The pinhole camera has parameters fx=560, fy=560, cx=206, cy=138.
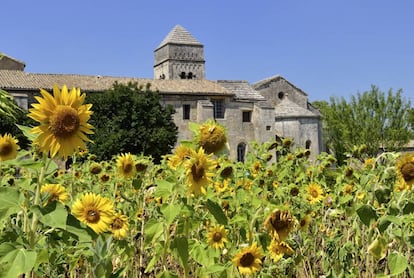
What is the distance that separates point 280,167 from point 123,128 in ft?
78.7

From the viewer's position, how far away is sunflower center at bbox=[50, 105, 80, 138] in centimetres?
140

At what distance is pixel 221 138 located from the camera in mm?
1688

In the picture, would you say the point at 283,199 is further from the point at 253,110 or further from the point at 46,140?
the point at 253,110

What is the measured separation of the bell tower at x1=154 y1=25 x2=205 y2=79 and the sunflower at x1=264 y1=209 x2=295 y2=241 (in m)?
47.8

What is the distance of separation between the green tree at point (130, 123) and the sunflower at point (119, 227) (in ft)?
80.8

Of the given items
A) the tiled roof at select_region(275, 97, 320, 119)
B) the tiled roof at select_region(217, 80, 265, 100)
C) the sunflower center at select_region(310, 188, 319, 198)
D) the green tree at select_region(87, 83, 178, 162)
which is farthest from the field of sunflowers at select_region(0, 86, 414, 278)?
the tiled roof at select_region(275, 97, 320, 119)

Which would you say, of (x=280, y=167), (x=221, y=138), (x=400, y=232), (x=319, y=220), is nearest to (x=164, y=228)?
(x=221, y=138)

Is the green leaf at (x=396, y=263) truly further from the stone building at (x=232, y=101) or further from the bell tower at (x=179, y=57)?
the bell tower at (x=179, y=57)

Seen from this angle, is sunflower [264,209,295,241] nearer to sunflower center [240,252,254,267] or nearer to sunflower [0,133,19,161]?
sunflower center [240,252,254,267]

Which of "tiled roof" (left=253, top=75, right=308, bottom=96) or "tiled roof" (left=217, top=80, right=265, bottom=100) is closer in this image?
"tiled roof" (left=217, top=80, right=265, bottom=100)

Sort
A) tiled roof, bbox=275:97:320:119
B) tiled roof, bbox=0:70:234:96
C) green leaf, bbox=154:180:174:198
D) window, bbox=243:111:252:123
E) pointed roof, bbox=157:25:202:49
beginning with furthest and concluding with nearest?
pointed roof, bbox=157:25:202:49 < tiled roof, bbox=275:97:320:119 < window, bbox=243:111:252:123 < tiled roof, bbox=0:70:234:96 < green leaf, bbox=154:180:174:198

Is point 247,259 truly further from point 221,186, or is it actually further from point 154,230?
point 221,186

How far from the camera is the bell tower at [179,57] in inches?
1966

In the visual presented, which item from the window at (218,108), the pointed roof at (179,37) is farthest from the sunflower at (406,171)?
the pointed roof at (179,37)
